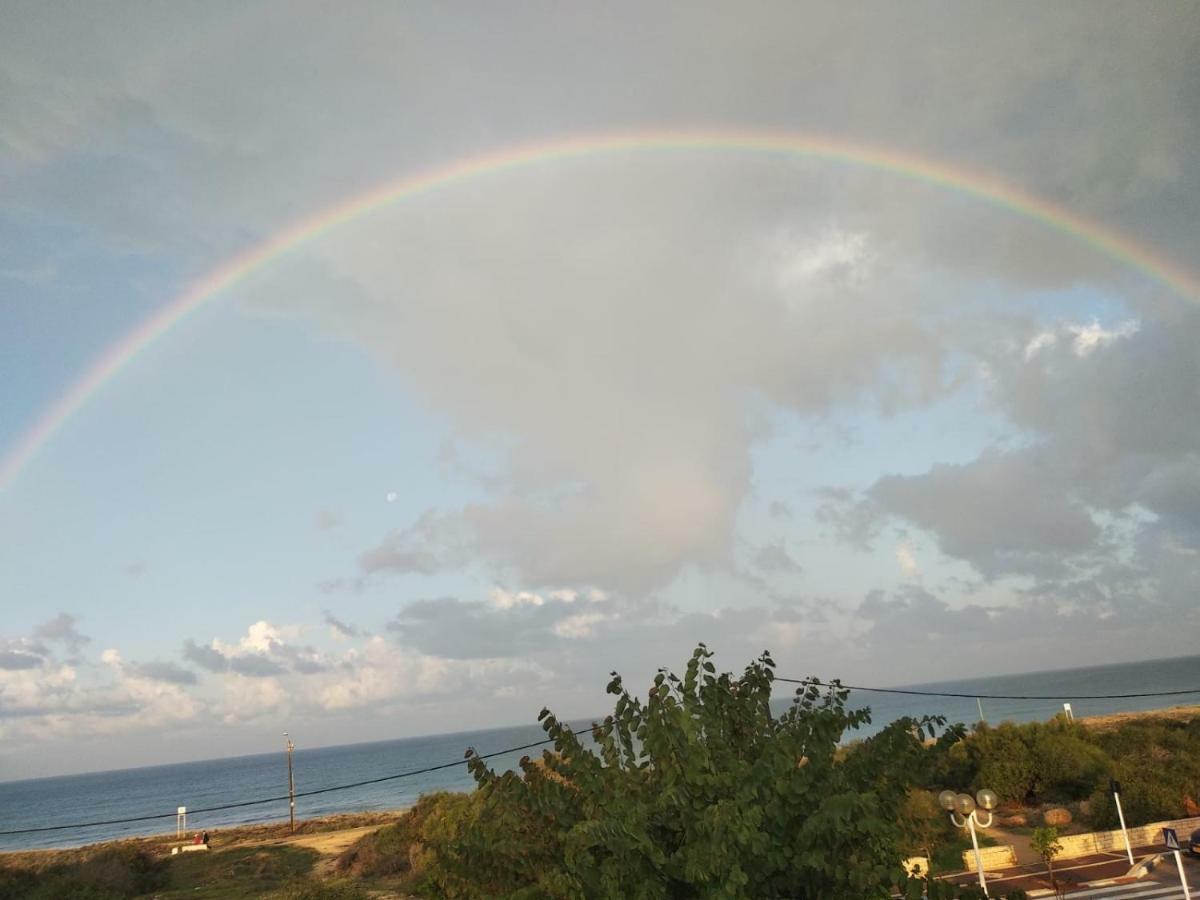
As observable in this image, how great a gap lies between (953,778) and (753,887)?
3497 centimetres

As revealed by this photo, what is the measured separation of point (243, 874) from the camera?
39750mm

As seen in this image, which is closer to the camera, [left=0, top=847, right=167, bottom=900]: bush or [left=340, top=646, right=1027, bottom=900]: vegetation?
[left=340, top=646, right=1027, bottom=900]: vegetation

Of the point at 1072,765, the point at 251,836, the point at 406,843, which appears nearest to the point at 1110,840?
the point at 1072,765

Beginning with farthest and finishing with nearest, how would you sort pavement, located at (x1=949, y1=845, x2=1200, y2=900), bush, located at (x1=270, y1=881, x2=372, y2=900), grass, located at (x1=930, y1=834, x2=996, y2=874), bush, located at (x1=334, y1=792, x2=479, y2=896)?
bush, located at (x1=334, y1=792, x2=479, y2=896)
bush, located at (x1=270, y1=881, x2=372, y2=900)
grass, located at (x1=930, y1=834, x2=996, y2=874)
pavement, located at (x1=949, y1=845, x2=1200, y2=900)

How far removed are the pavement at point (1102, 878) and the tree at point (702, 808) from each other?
52.7 feet

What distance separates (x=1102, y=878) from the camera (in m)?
21.3

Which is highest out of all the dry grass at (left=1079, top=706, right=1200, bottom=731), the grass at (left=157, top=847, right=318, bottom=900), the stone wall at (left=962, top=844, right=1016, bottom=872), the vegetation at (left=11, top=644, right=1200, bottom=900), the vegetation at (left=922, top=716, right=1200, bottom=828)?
the vegetation at (left=11, top=644, right=1200, bottom=900)

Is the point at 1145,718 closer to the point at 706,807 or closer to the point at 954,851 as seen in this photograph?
the point at 954,851

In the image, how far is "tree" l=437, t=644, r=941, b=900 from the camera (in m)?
5.45

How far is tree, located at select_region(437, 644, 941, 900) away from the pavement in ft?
52.7

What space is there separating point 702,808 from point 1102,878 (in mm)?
21801

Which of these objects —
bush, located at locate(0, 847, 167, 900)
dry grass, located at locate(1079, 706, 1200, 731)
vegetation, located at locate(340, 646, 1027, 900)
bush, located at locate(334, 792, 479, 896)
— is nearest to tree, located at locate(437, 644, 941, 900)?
vegetation, located at locate(340, 646, 1027, 900)

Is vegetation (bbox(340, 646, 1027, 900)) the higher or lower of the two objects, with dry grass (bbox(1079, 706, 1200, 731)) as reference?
higher

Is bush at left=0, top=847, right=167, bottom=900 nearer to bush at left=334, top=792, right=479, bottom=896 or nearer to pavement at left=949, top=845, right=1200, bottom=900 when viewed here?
bush at left=334, top=792, right=479, bottom=896
